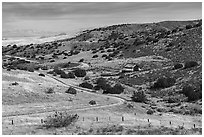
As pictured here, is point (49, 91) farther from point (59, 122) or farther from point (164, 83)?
point (164, 83)

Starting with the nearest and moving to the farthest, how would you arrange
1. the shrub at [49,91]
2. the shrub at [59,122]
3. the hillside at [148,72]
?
the shrub at [59,122]
the hillside at [148,72]
the shrub at [49,91]

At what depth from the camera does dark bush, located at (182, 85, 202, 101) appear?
3166 centimetres

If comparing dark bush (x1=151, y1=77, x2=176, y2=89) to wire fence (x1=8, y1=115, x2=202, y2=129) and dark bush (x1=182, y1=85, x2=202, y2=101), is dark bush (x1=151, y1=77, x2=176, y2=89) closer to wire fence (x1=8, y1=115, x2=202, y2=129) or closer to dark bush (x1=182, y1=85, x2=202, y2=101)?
dark bush (x1=182, y1=85, x2=202, y2=101)

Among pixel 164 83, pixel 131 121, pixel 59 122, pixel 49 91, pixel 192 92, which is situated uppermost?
pixel 164 83

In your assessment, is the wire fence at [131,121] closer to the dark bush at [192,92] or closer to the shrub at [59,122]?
the shrub at [59,122]

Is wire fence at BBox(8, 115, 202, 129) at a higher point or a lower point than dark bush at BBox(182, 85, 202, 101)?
lower

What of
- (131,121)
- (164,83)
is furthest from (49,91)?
(164,83)

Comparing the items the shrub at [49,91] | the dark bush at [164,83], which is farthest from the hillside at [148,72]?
the shrub at [49,91]

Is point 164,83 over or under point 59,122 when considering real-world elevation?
over

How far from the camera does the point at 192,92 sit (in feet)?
107

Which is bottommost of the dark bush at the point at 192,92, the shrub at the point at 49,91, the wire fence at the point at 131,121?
the wire fence at the point at 131,121

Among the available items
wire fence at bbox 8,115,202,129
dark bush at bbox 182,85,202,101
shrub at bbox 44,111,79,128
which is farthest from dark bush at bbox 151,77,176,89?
shrub at bbox 44,111,79,128

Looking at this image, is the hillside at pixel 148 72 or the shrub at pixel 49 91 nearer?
the hillside at pixel 148 72

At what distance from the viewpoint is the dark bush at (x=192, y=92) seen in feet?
104
